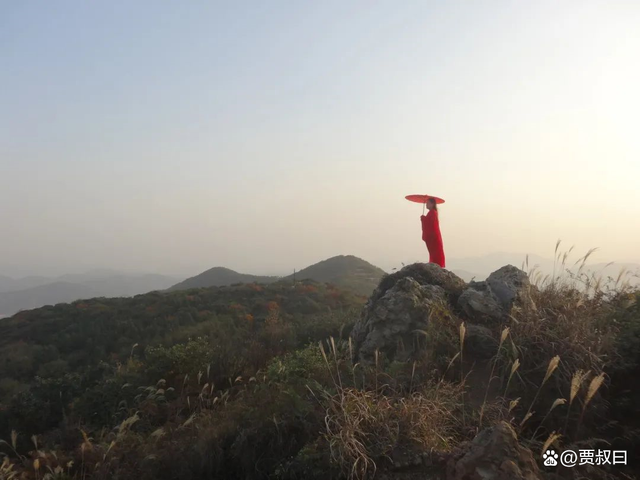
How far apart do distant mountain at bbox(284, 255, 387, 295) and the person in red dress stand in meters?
36.4

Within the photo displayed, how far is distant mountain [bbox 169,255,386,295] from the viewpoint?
53.1 metres

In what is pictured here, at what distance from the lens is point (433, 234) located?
1015cm

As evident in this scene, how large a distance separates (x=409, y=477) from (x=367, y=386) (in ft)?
4.64

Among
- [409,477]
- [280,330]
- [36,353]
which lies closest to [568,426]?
[409,477]

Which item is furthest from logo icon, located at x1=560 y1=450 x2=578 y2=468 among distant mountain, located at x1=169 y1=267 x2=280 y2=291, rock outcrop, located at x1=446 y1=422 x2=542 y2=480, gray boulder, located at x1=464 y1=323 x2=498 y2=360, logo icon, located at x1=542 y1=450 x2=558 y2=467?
distant mountain, located at x1=169 y1=267 x2=280 y2=291

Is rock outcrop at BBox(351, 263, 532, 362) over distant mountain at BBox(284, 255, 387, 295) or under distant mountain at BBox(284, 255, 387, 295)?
over

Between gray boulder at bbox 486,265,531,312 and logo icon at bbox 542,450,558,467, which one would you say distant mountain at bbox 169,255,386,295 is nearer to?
gray boulder at bbox 486,265,531,312

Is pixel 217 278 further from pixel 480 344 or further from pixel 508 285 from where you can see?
pixel 480 344

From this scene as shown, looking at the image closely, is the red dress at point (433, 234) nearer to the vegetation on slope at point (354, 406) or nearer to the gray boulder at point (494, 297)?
the gray boulder at point (494, 297)

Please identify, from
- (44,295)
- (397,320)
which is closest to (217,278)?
(397,320)

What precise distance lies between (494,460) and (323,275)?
2192 inches

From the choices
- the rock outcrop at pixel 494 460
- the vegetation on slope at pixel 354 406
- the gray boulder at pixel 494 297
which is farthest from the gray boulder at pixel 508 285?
the rock outcrop at pixel 494 460

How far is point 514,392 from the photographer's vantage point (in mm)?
4488

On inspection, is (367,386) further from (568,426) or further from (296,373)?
(568,426)
